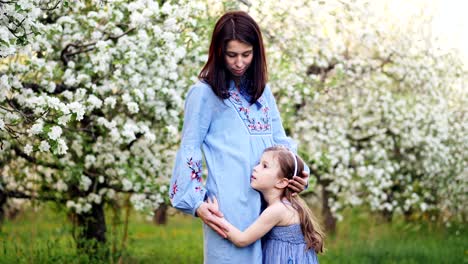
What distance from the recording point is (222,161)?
3318mm

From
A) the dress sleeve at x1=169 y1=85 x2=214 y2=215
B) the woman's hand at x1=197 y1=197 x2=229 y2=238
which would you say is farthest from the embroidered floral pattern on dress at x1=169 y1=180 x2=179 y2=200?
the woman's hand at x1=197 y1=197 x2=229 y2=238

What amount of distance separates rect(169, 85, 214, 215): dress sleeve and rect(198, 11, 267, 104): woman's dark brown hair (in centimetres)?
7

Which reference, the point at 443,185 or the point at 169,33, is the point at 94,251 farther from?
the point at 443,185

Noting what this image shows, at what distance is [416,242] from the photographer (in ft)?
27.1

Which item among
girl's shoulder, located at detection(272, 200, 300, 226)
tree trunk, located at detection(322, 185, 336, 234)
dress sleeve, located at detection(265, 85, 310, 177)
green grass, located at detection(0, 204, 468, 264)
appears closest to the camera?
girl's shoulder, located at detection(272, 200, 300, 226)

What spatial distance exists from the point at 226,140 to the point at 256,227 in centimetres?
42

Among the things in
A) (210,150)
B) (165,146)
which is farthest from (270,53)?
(210,150)

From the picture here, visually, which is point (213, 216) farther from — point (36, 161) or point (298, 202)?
point (36, 161)

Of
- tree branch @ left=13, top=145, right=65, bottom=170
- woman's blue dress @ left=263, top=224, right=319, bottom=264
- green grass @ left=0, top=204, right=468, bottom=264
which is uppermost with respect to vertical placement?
tree branch @ left=13, top=145, right=65, bottom=170

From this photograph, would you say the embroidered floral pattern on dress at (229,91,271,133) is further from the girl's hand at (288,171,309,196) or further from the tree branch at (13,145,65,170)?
the tree branch at (13,145,65,170)

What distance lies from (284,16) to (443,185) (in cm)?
363

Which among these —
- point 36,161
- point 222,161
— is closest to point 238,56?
point 222,161

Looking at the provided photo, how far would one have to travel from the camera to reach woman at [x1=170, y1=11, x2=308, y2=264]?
325 centimetres

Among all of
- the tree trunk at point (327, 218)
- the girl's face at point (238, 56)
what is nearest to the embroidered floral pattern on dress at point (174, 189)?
the girl's face at point (238, 56)
